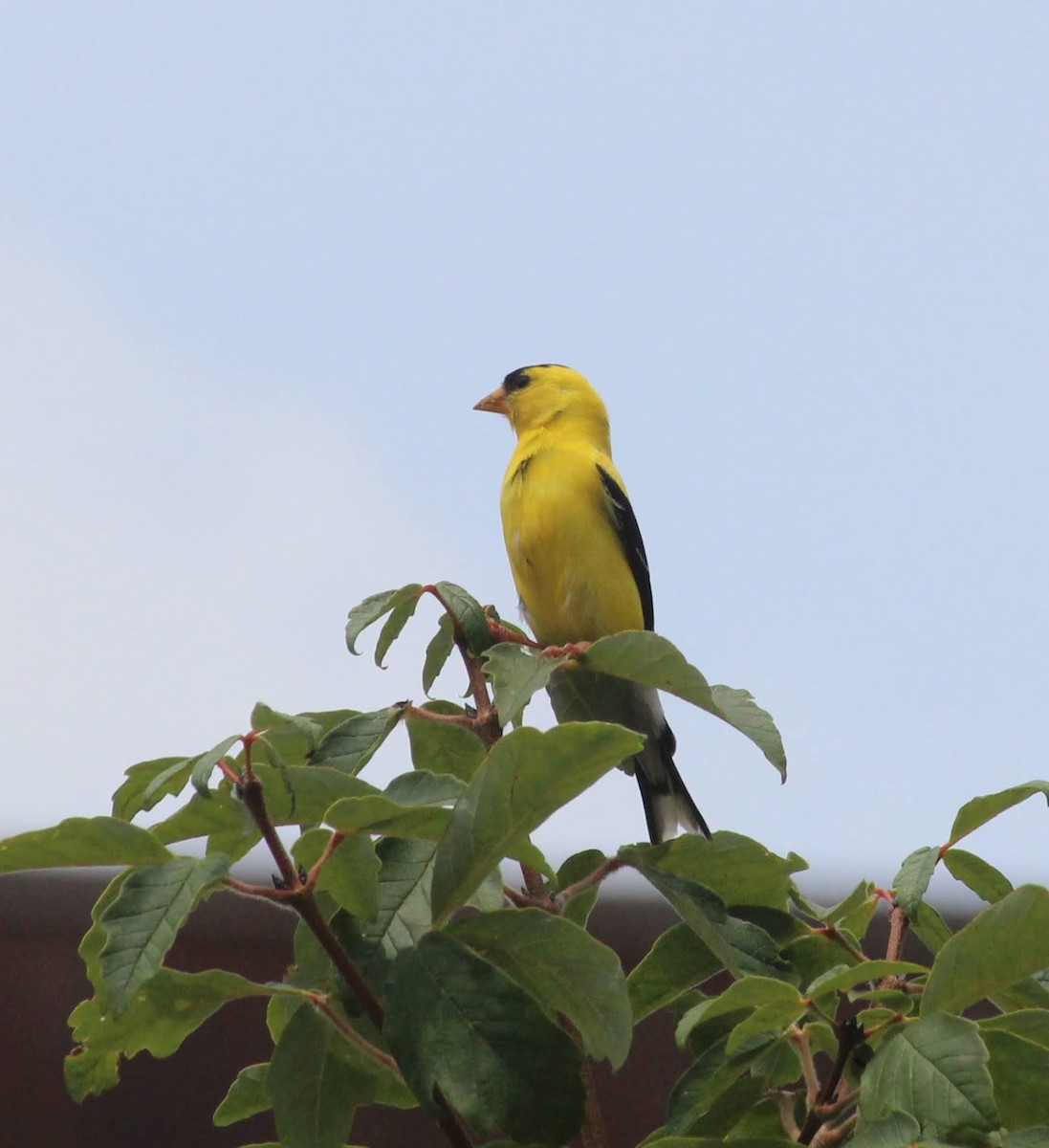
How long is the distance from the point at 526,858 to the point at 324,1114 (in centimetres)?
27

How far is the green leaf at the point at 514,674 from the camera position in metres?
1.29

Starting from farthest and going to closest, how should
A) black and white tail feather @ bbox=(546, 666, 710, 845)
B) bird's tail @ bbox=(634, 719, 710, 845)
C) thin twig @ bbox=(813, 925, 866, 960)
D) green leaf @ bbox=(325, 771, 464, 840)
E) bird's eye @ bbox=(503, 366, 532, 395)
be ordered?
bird's eye @ bbox=(503, 366, 532, 395) < bird's tail @ bbox=(634, 719, 710, 845) < black and white tail feather @ bbox=(546, 666, 710, 845) < thin twig @ bbox=(813, 925, 866, 960) < green leaf @ bbox=(325, 771, 464, 840)

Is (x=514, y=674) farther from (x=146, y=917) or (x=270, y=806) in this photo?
(x=146, y=917)

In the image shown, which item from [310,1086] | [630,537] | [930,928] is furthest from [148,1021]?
[630,537]

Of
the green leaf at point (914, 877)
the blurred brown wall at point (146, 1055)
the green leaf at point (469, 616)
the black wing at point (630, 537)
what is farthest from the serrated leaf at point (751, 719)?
the black wing at point (630, 537)

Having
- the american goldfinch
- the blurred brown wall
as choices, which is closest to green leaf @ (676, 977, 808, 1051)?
the blurred brown wall

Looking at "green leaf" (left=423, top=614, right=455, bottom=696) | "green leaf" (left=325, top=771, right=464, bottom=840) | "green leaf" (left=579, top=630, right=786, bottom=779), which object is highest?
"green leaf" (left=423, top=614, right=455, bottom=696)

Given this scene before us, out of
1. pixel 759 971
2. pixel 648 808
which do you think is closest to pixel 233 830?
pixel 759 971

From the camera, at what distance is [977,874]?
1382 mm

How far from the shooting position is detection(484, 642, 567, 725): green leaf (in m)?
1.29

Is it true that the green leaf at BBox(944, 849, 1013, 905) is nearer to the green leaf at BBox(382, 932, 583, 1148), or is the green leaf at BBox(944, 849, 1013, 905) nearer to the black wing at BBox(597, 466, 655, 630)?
the green leaf at BBox(382, 932, 583, 1148)

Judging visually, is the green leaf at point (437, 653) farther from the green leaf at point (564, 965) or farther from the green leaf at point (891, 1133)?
the green leaf at point (891, 1133)

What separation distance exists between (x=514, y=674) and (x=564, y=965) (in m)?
0.32

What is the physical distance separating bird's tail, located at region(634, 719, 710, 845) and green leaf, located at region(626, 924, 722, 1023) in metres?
1.02
